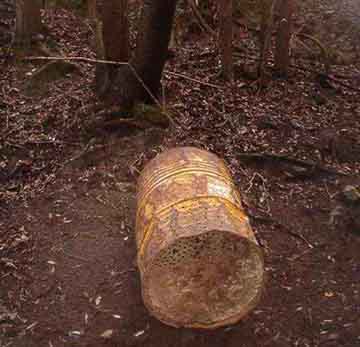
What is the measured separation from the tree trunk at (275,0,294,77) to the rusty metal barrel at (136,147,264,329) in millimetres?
3846

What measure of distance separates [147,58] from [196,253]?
297 cm

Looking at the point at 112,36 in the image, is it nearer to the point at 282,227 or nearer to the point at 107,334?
the point at 282,227

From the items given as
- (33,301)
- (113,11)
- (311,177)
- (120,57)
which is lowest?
(33,301)

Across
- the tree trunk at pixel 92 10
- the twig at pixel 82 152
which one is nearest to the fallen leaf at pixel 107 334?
the twig at pixel 82 152

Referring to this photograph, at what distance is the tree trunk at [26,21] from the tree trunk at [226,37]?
8.50ft

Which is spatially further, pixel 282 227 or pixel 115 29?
pixel 115 29

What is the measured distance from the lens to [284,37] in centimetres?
731

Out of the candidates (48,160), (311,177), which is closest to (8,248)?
(48,160)

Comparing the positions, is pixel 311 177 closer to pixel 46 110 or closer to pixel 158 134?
pixel 158 134

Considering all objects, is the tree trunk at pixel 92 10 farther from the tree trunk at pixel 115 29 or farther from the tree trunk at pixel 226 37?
the tree trunk at pixel 226 37

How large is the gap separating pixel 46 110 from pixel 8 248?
233 centimetres

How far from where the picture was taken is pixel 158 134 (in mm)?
Answer: 6176

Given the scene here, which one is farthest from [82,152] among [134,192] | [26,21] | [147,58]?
[26,21]

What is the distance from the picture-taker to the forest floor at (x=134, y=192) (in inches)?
163
